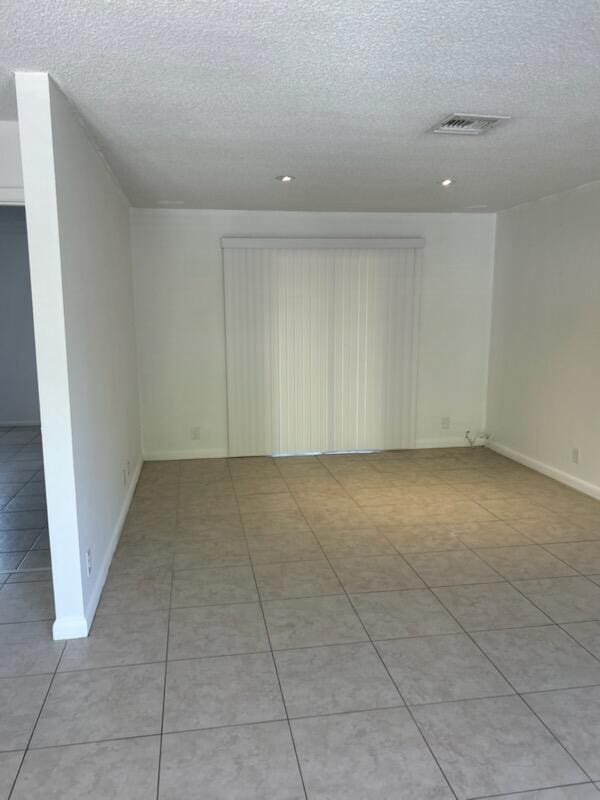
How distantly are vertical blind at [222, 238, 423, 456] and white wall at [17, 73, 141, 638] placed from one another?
2126 millimetres

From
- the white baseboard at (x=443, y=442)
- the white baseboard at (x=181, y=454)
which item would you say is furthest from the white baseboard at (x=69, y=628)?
the white baseboard at (x=443, y=442)

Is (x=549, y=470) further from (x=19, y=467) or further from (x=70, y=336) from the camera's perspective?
(x=19, y=467)

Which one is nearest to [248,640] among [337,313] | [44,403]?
[44,403]

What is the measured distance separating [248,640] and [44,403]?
4.44 ft

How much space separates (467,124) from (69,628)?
9.99 ft

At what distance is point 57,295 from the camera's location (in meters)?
2.35

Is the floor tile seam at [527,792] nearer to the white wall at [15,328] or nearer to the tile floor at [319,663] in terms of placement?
the tile floor at [319,663]

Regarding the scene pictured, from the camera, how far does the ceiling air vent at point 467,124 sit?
2766mm

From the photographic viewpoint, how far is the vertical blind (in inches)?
217

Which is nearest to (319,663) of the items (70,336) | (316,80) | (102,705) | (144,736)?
(144,736)

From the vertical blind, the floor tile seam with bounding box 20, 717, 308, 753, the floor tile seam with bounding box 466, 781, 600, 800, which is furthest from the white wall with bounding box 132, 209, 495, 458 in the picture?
the floor tile seam with bounding box 466, 781, 600, 800

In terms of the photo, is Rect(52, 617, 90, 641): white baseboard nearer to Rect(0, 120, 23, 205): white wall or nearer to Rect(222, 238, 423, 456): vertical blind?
Rect(0, 120, 23, 205): white wall

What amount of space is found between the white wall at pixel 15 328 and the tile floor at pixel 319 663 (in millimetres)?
3391

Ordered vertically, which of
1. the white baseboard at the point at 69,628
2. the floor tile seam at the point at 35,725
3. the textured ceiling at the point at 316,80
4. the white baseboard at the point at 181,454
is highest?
the textured ceiling at the point at 316,80
